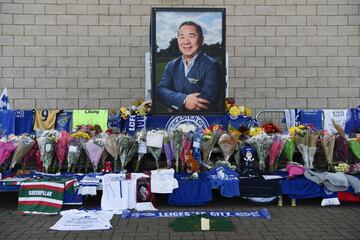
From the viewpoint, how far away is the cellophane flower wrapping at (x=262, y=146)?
7.79 metres

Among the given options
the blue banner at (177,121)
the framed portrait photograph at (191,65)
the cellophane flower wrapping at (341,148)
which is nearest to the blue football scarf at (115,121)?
the blue banner at (177,121)

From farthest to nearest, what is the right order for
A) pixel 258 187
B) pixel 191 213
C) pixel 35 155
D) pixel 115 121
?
pixel 115 121 < pixel 35 155 < pixel 258 187 < pixel 191 213

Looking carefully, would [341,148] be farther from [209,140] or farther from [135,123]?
[135,123]

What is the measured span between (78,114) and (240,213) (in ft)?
14.7

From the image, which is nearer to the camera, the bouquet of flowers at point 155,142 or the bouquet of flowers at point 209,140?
the bouquet of flowers at point 155,142

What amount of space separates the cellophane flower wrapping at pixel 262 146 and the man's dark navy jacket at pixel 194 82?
4.12ft

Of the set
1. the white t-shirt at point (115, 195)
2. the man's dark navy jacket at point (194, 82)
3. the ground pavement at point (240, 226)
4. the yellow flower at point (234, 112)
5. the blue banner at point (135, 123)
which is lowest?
the ground pavement at point (240, 226)

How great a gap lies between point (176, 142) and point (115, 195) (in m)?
1.37

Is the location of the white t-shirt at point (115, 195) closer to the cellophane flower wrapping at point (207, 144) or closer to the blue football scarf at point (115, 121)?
the cellophane flower wrapping at point (207, 144)

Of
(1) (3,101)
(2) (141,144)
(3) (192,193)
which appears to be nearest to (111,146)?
(2) (141,144)

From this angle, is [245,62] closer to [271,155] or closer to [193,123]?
[193,123]

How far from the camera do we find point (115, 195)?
722 cm

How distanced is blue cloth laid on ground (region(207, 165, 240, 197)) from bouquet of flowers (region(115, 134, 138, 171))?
1.39 meters

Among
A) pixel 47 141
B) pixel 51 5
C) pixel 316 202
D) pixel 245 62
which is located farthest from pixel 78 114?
pixel 316 202
